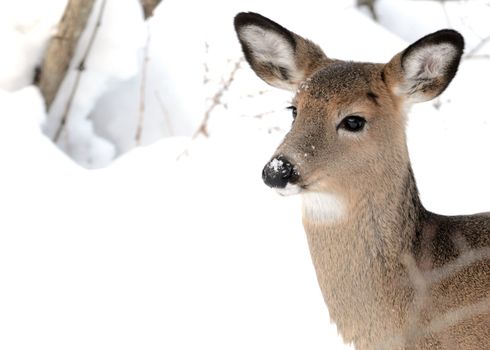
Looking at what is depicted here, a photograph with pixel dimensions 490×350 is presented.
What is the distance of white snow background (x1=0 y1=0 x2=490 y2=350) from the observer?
181 inches

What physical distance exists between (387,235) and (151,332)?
1371mm

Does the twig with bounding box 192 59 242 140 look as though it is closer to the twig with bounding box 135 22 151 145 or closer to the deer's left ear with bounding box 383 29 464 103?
the twig with bounding box 135 22 151 145

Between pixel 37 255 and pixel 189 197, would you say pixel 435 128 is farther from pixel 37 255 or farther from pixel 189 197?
pixel 37 255

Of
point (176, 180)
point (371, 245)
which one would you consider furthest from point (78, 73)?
point (371, 245)

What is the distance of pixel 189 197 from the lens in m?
5.38

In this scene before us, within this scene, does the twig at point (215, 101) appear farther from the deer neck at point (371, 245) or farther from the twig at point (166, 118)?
the deer neck at point (371, 245)

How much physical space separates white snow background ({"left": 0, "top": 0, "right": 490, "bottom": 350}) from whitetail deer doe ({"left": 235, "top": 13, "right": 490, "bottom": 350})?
2.89ft

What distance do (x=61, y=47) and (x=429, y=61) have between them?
304cm

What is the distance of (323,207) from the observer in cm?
352

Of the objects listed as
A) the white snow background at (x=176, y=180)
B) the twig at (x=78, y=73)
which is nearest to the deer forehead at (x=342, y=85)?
the white snow background at (x=176, y=180)

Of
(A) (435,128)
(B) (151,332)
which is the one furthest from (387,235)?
(A) (435,128)

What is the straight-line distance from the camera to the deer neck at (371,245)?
353 cm

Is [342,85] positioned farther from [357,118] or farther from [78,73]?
[78,73]

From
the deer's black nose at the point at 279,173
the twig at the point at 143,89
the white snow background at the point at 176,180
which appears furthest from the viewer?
the twig at the point at 143,89
